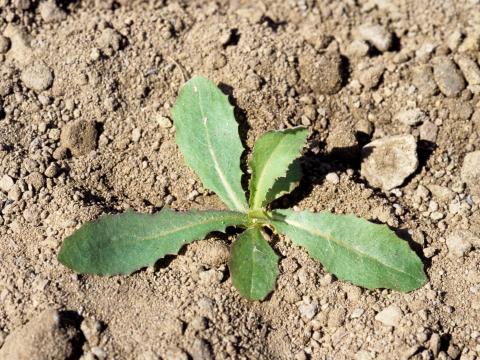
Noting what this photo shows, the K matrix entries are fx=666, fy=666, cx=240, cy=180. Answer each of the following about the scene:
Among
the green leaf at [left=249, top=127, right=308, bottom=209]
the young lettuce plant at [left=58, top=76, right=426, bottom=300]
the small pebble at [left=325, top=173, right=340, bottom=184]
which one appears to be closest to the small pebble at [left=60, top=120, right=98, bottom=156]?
the young lettuce plant at [left=58, top=76, right=426, bottom=300]

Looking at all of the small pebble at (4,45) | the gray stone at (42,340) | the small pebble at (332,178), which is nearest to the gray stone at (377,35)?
the small pebble at (332,178)

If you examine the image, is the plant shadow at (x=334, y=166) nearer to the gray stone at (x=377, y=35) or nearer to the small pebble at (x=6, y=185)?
the gray stone at (x=377, y=35)

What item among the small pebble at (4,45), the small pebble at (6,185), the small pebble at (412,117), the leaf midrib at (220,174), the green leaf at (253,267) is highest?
the small pebble at (4,45)

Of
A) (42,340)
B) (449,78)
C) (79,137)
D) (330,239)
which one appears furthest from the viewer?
(449,78)

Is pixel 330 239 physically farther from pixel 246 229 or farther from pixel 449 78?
pixel 449 78

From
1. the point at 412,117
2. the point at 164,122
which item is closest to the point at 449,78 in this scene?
the point at 412,117

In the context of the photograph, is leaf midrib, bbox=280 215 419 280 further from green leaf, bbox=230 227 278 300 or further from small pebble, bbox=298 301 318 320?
small pebble, bbox=298 301 318 320

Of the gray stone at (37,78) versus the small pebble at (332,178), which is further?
the gray stone at (37,78)
